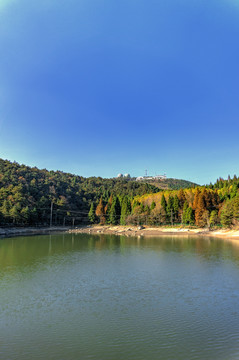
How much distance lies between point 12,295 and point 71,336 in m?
6.18

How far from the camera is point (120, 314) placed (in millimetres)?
10453

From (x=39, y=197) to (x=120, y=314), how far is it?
75.8 meters

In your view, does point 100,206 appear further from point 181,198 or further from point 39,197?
point 181,198

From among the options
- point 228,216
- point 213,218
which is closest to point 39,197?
point 213,218

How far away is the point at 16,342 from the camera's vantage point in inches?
322

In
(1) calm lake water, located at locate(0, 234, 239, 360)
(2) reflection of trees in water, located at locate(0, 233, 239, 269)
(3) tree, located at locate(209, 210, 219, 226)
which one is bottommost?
(2) reflection of trees in water, located at locate(0, 233, 239, 269)

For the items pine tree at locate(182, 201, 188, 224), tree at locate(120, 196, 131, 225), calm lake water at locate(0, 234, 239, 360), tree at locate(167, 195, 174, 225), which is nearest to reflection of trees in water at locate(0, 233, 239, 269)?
calm lake water at locate(0, 234, 239, 360)

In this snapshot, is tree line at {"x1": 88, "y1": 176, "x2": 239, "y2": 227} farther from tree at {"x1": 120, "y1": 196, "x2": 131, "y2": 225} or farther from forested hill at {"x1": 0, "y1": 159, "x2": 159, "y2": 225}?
forested hill at {"x1": 0, "y1": 159, "x2": 159, "y2": 225}

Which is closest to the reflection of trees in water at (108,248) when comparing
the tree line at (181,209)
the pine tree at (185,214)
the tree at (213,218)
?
the tree line at (181,209)

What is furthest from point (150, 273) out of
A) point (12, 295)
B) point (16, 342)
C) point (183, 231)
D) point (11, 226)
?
point (11, 226)

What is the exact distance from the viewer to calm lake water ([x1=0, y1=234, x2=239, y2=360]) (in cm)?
768

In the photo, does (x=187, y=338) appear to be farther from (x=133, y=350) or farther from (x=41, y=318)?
(x=41, y=318)

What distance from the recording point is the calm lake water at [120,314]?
7.68 m

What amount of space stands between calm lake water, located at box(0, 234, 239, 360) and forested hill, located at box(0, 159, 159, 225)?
52.0m
